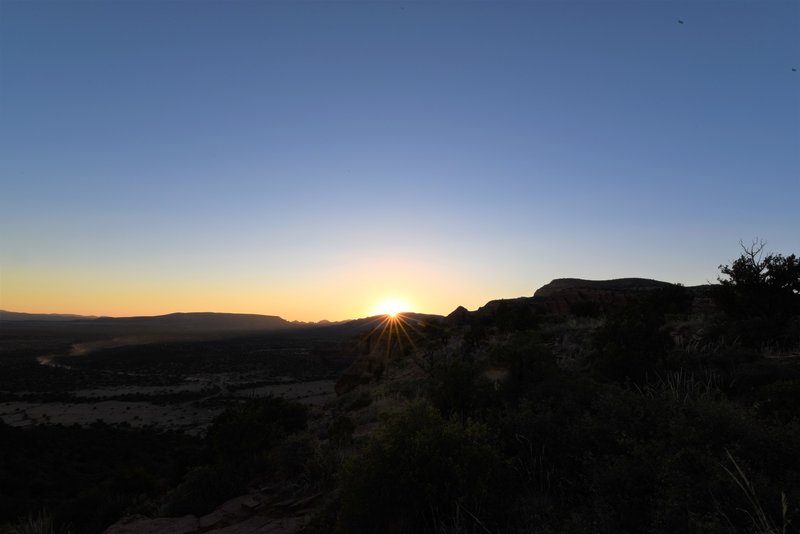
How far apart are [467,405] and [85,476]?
20.2 m

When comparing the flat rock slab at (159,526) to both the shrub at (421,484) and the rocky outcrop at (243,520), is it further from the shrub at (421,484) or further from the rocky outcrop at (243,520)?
the shrub at (421,484)

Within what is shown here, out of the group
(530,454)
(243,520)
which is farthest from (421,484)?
(243,520)

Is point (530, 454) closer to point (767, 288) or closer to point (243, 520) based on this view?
point (243, 520)

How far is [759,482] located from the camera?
157 inches

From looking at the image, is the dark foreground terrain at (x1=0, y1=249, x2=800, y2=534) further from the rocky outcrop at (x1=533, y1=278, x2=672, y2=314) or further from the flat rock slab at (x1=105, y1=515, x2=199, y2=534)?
the rocky outcrop at (x1=533, y1=278, x2=672, y2=314)

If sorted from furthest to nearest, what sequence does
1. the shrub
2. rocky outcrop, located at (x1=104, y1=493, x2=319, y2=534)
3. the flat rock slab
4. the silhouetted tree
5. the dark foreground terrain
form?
1. the silhouetted tree
2. the flat rock slab
3. rocky outcrop, located at (x1=104, y1=493, x2=319, y2=534)
4. the shrub
5. the dark foreground terrain

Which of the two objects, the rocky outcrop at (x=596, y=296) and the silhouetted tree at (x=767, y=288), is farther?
the rocky outcrop at (x=596, y=296)

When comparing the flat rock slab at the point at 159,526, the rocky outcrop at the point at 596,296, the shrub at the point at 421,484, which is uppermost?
the rocky outcrop at the point at 596,296

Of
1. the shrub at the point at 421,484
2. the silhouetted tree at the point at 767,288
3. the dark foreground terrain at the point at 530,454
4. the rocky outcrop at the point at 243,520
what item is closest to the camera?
the dark foreground terrain at the point at 530,454

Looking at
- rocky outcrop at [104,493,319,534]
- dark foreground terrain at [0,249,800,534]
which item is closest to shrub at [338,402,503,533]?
dark foreground terrain at [0,249,800,534]

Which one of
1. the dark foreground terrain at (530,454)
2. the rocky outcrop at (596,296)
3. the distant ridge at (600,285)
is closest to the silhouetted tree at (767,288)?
the dark foreground terrain at (530,454)

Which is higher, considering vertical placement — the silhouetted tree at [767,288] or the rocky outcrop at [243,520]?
the silhouetted tree at [767,288]

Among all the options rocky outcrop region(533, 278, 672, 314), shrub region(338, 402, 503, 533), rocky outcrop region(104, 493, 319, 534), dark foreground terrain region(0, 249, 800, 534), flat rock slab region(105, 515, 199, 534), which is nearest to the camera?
dark foreground terrain region(0, 249, 800, 534)

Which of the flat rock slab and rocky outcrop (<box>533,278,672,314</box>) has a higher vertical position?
rocky outcrop (<box>533,278,672,314</box>)
